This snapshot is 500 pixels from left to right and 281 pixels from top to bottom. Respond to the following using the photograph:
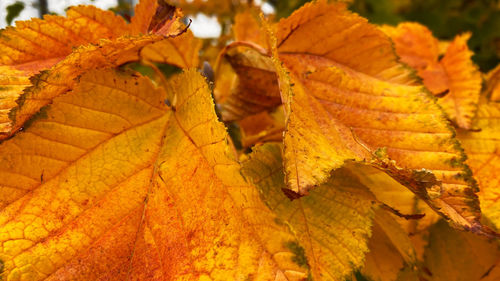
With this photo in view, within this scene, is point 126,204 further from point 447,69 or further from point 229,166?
point 447,69

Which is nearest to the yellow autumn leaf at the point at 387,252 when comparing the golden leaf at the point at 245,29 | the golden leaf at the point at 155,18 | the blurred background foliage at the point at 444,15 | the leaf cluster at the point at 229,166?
the leaf cluster at the point at 229,166

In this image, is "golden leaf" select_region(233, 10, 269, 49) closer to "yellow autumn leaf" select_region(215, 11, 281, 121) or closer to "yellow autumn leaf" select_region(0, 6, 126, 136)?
"yellow autumn leaf" select_region(215, 11, 281, 121)

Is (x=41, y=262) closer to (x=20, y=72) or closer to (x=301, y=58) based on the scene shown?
(x=20, y=72)

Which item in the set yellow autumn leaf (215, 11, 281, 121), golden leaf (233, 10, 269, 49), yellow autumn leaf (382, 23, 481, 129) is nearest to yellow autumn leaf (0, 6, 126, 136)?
yellow autumn leaf (215, 11, 281, 121)

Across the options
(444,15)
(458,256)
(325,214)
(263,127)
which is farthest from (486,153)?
(444,15)

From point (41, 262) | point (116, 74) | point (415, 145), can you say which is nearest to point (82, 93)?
point (116, 74)

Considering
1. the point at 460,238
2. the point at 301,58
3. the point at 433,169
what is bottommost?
the point at 460,238

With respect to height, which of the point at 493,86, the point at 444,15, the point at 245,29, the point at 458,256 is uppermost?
the point at 245,29
